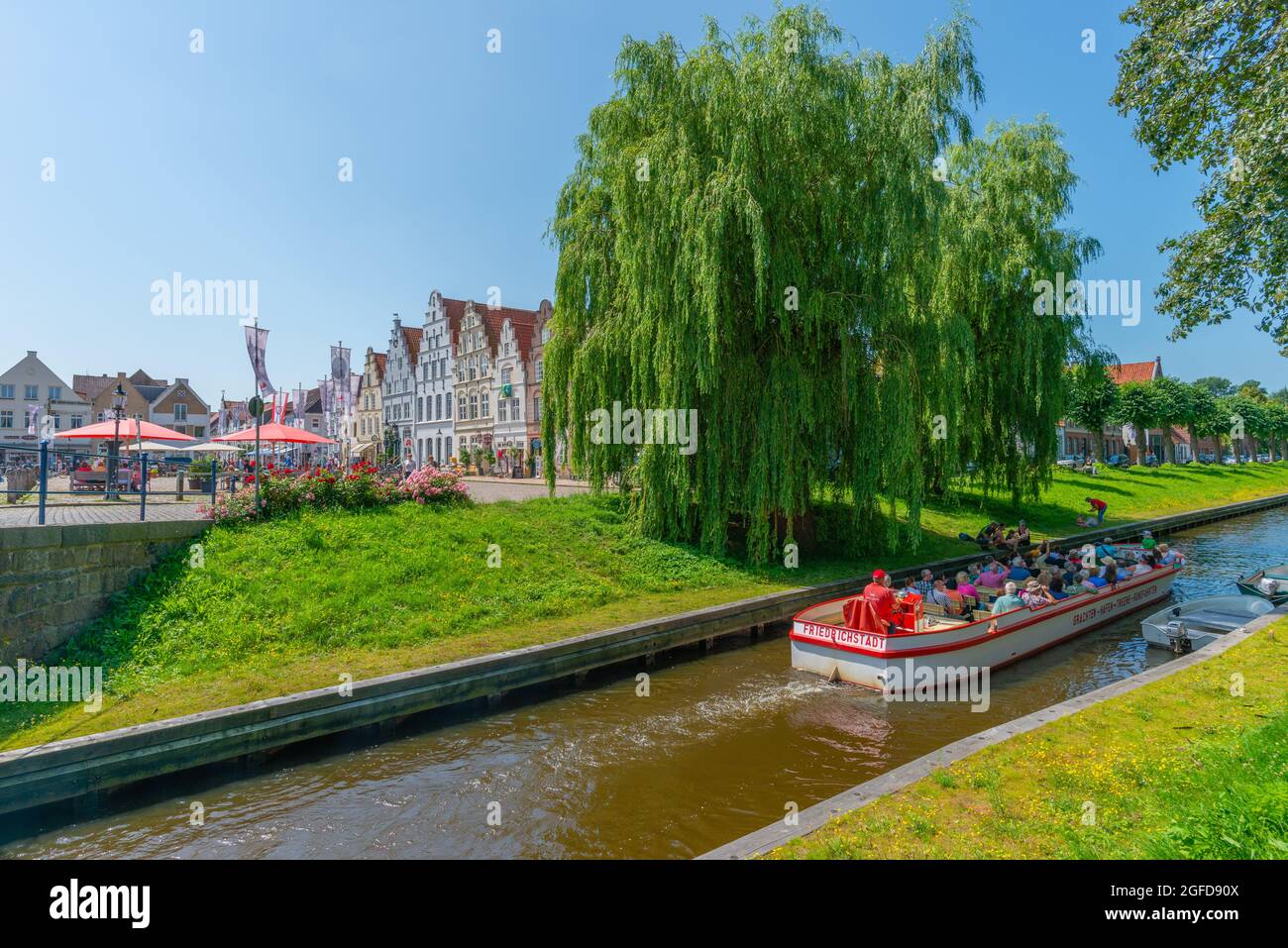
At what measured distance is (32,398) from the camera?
6347cm

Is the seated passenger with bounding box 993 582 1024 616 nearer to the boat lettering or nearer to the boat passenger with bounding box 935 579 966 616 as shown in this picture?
the boat passenger with bounding box 935 579 966 616

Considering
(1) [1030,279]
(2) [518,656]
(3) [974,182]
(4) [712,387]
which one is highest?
(3) [974,182]

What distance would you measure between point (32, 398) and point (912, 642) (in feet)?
267

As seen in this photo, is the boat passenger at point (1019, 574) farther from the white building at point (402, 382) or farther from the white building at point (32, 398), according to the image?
the white building at point (32, 398)

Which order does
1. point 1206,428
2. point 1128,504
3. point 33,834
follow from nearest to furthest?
point 33,834 < point 1128,504 < point 1206,428

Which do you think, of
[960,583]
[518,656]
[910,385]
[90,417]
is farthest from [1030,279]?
[90,417]

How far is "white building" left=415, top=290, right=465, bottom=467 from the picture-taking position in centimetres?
5419

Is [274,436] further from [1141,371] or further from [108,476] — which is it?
[1141,371]

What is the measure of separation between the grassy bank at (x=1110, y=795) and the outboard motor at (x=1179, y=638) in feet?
→ 19.4

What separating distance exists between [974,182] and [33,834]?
30.4 m

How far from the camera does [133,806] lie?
7.76 metres

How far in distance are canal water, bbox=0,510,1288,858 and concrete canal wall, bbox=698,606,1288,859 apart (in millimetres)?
1219

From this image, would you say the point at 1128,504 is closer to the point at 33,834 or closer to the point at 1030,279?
the point at 1030,279

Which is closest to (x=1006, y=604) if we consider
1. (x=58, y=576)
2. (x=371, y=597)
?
(x=371, y=597)
